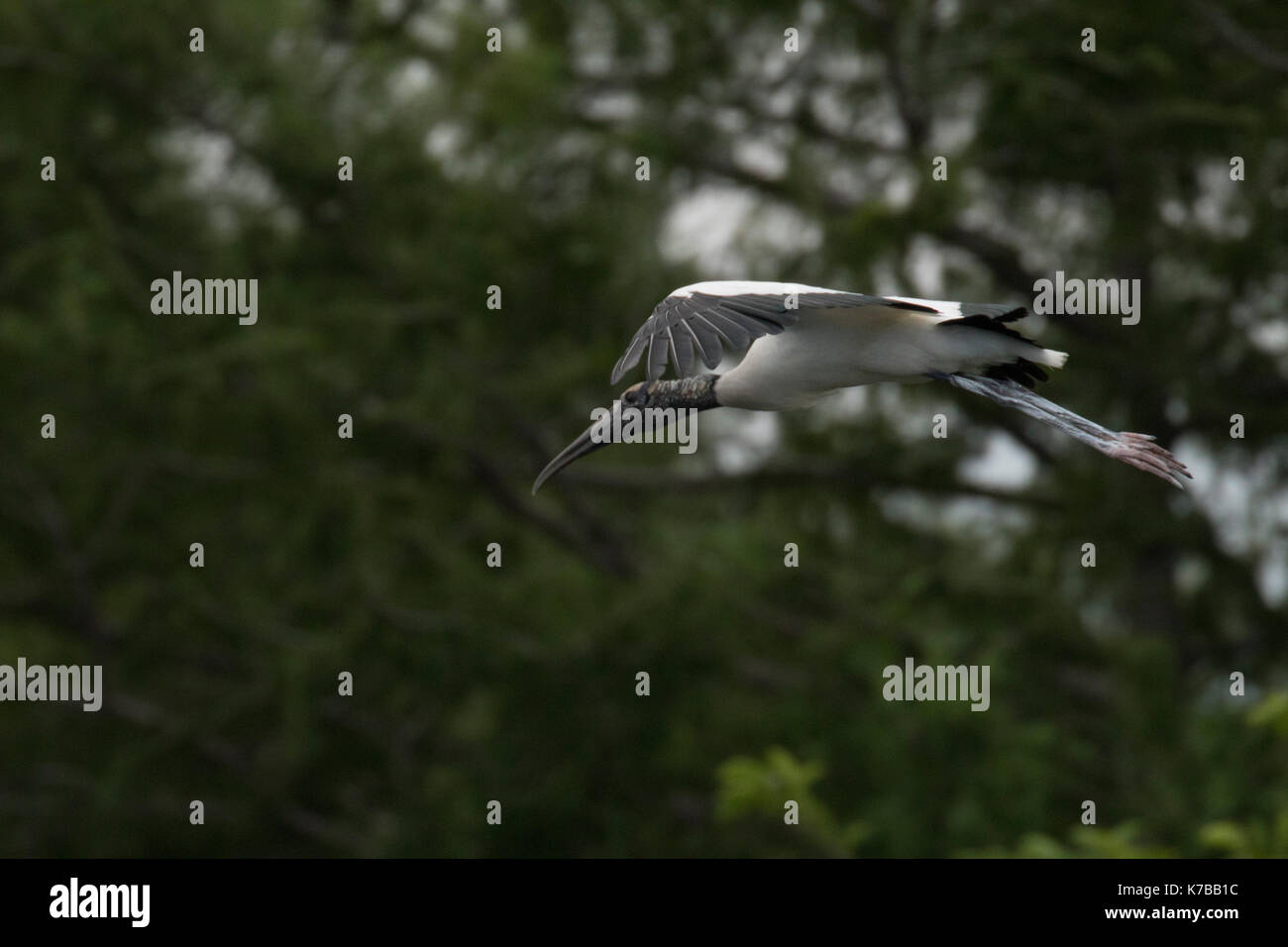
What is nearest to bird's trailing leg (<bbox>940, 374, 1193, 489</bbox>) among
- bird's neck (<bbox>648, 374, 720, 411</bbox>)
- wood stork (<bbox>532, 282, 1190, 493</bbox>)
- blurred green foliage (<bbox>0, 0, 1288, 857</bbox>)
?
wood stork (<bbox>532, 282, 1190, 493</bbox>)

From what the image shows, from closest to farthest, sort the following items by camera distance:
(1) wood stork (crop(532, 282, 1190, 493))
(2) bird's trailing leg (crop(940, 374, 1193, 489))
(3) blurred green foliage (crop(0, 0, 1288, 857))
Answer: (2) bird's trailing leg (crop(940, 374, 1193, 489)) → (1) wood stork (crop(532, 282, 1190, 493)) → (3) blurred green foliage (crop(0, 0, 1288, 857))

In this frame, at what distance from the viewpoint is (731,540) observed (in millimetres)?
10898

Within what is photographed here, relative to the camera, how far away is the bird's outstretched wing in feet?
10.8

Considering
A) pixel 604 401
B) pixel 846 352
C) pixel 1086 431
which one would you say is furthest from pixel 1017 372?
pixel 604 401

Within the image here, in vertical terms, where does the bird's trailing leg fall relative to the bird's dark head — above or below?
below

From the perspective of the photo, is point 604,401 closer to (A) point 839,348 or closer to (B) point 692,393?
(B) point 692,393

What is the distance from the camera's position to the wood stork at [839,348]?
3.33 m

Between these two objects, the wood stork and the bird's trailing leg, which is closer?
the bird's trailing leg

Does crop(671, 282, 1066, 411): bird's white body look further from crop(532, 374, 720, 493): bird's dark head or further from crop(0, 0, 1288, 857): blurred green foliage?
crop(0, 0, 1288, 857): blurred green foliage

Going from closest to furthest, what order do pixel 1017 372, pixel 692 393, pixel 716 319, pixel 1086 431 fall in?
pixel 716 319 → pixel 1086 431 → pixel 1017 372 → pixel 692 393

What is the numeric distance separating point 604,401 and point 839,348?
20.6 ft

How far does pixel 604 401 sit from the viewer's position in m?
9.95

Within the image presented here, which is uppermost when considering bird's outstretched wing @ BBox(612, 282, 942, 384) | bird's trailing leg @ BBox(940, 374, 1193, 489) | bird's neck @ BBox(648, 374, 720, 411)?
bird's neck @ BBox(648, 374, 720, 411)

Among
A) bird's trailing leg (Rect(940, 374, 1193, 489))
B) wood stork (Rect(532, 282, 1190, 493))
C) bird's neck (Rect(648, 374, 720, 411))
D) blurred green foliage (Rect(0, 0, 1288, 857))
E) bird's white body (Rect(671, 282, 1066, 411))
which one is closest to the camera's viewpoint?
bird's trailing leg (Rect(940, 374, 1193, 489))
